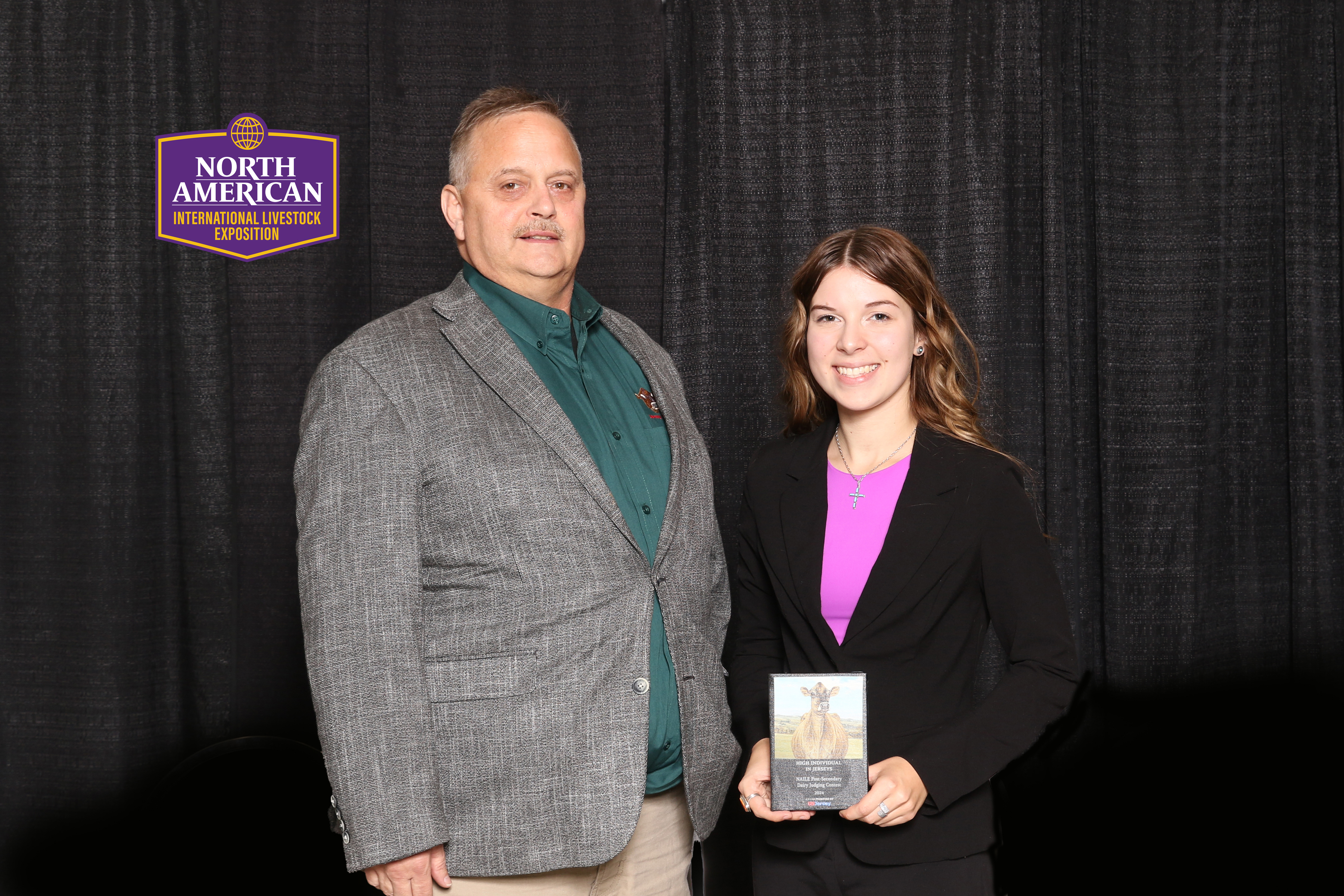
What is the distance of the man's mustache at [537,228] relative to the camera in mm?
1734

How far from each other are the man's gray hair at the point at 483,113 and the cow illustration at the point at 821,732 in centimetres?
97

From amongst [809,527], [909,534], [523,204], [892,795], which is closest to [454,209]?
Result: [523,204]

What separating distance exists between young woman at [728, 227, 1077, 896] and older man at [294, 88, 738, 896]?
162 mm

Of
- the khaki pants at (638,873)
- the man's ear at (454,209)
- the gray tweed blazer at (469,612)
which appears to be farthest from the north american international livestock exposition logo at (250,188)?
the khaki pants at (638,873)

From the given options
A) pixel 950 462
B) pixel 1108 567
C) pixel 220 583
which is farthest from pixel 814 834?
pixel 220 583

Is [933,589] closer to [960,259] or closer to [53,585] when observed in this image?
[960,259]

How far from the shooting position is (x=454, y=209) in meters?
1.83

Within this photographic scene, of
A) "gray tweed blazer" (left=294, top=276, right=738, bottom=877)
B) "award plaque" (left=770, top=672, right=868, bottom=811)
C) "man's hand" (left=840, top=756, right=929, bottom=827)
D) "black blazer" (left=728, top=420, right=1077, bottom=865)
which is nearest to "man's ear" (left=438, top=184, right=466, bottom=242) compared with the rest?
"gray tweed blazer" (left=294, top=276, right=738, bottom=877)

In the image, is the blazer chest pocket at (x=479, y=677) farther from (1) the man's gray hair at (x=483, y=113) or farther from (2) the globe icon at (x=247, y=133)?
(2) the globe icon at (x=247, y=133)

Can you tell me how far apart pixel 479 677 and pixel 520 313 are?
585mm

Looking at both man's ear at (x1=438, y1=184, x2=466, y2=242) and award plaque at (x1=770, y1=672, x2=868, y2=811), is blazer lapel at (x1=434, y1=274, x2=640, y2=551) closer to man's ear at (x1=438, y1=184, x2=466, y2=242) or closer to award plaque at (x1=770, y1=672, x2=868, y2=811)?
man's ear at (x1=438, y1=184, x2=466, y2=242)

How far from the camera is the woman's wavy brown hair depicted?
164 cm

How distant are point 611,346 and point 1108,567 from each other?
134cm

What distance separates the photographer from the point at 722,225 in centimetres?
252
